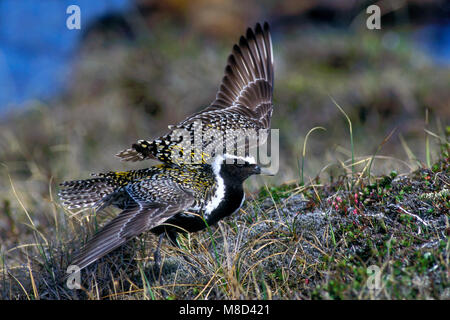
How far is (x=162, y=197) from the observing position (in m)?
4.04

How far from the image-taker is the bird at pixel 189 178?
12.6ft

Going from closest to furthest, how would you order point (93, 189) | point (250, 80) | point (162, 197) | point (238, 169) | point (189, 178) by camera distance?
point (162, 197) → point (189, 178) → point (238, 169) → point (93, 189) → point (250, 80)

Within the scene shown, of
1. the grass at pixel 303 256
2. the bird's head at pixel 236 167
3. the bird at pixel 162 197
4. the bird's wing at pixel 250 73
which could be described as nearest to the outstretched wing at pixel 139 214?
the bird at pixel 162 197

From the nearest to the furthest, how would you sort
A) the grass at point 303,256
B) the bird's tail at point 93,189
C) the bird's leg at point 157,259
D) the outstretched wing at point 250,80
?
1. the grass at point 303,256
2. the bird's leg at point 157,259
3. the bird's tail at point 93,189
4. the outstretched wing at point 250,80

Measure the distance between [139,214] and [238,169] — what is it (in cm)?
111

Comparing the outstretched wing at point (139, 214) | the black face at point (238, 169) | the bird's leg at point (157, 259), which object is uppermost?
the black face at point (238, 169)

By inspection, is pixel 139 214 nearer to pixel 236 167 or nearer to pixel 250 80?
pixel 236 167

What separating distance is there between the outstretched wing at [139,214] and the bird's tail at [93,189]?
1.07 ft

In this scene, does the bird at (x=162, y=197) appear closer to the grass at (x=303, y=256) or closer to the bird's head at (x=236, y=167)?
the bird's head at (x=236, y=167)

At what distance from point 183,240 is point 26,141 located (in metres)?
6.80

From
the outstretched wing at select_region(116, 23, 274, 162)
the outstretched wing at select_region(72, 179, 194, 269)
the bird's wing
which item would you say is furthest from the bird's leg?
the bird's wing

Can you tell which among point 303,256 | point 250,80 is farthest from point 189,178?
point 250,80

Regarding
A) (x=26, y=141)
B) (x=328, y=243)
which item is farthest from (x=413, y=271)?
(x=26, y=141)

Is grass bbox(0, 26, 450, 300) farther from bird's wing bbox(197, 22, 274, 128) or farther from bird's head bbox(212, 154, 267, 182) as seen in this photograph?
bird's wing bbox(197, 22, 274, 128)
